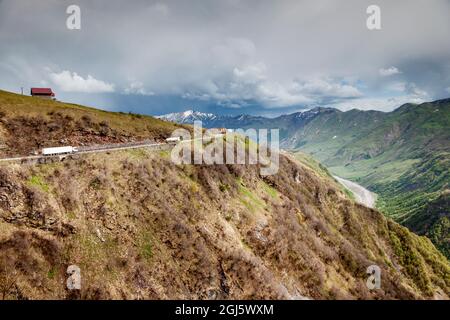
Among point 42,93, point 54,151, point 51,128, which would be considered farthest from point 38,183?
point 42,93

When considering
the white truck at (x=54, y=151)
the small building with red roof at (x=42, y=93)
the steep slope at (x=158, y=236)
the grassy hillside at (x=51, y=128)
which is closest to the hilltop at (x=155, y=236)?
the steep slope at (x=158, y=236)

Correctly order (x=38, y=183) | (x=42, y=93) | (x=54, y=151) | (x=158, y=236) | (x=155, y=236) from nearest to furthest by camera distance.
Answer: (x=38, y=183) → (x=155, y=236) → (x=158, y=236) → (x=54, y=151) → (x=42, y=93)

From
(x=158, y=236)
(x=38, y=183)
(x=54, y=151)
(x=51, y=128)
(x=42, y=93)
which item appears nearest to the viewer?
(x=38, y=183)

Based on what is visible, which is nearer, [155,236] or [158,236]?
[155,236]

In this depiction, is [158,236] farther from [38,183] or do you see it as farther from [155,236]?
[38,183]

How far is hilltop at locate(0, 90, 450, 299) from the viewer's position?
152ft

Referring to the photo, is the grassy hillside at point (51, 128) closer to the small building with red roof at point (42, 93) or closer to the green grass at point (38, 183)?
the green grass at point (38, 183)

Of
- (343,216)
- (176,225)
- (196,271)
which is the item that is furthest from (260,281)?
(343,216)

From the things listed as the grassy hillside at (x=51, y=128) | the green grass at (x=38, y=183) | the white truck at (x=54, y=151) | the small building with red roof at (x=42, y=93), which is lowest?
the green grass at (x=38, y=183)

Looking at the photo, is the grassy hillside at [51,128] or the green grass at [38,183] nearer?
the green grass at [38,183]

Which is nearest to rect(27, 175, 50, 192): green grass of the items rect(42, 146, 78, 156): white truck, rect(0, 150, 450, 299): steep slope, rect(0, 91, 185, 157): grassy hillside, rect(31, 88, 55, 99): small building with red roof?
rect(0, 150, 450, 299): steep slope

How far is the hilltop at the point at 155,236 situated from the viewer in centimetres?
4644

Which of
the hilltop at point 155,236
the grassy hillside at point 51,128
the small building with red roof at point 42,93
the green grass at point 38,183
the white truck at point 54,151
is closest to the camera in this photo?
the hilltop at point 155,236

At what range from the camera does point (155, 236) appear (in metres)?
58.2
